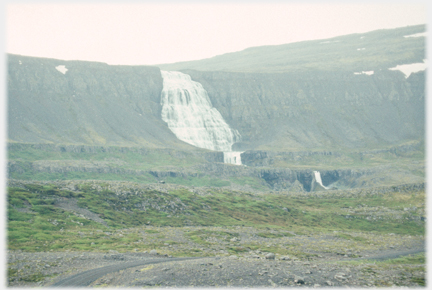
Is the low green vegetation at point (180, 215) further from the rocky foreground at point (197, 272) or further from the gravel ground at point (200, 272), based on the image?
the gravel ground at point (200, 272)

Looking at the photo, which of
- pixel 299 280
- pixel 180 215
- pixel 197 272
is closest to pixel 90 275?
pixel 197 272

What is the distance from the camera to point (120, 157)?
144125 millimetres

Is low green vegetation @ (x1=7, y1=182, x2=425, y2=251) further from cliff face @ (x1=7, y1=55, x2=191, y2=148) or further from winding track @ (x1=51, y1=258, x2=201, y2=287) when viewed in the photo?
cliff face @ (x1=7, y1=55, x2=191, y2=148)

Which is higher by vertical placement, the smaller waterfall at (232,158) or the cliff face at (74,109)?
the cliff face at (74,109)

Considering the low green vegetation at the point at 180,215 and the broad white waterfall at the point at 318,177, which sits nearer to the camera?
the low green vegetation at the point at 180,215

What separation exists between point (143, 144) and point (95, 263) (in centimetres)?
12866

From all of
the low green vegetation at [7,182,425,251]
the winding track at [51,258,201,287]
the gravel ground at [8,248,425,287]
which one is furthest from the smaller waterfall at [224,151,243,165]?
the winding track at [51,258,201,287]

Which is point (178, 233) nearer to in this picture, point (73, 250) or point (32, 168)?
point (73, 250)

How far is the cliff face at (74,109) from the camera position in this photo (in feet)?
509

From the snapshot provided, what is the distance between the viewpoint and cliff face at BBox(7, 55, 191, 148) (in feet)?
509

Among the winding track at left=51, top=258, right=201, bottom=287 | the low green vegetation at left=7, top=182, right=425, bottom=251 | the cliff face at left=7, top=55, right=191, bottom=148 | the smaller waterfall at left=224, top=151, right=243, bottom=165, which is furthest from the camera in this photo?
the smaller waterfall at left=224, top=151, right=243, bottom=165

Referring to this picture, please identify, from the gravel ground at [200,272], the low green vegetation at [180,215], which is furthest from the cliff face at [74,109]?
the gravel ground at [200,272]

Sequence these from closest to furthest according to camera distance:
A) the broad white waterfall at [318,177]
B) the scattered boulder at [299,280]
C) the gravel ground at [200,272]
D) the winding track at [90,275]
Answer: the winding track at [90,275] < the gravel ground at [200,272] < the scattered boulder at [299,280] < the broad white waterfall at [318,177]

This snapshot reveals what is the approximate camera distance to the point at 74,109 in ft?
567
